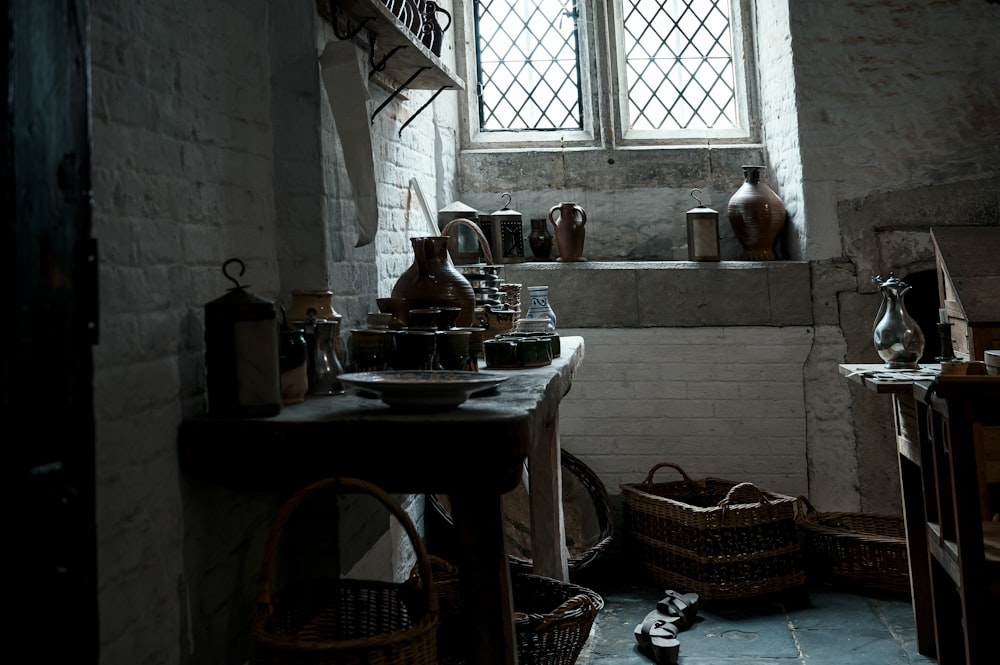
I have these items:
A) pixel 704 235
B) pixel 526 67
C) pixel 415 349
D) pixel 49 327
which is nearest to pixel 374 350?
pixel 415 349

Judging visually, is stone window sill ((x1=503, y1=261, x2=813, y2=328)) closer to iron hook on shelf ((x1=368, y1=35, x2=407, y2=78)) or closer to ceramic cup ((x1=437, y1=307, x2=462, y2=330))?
iron hook on shelf ((x1=368, y1=35, x2=407, y2=78))

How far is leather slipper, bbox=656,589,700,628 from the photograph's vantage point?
340 cm

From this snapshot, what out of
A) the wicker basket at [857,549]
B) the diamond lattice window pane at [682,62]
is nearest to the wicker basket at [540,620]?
the wicker basket at [857,549]

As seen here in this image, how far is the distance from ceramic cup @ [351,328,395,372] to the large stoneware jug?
1.59 feet

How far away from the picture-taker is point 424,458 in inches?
71.7

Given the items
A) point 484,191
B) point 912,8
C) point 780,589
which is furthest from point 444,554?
point 912,8

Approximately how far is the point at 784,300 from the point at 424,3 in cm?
221

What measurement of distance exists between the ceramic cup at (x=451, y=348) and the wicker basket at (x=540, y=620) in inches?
22.5

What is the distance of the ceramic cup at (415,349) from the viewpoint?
2346 millimetres

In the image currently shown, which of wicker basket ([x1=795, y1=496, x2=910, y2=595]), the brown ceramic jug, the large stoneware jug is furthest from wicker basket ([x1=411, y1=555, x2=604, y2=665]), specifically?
the brown ceramic jug

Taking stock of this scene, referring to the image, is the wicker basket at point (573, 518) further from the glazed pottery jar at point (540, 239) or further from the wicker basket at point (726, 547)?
the glazed pottery jar at point (540, 239)

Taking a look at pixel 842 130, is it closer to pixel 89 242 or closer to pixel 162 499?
pixel 162 499

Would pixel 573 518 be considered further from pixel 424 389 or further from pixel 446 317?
pixel 424 389

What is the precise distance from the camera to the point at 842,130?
443 centimetres
